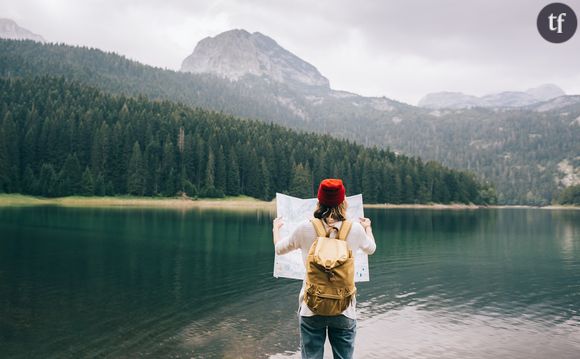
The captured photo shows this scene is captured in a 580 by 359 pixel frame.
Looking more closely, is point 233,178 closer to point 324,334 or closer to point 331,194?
point 324,334

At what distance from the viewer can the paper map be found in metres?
7.44

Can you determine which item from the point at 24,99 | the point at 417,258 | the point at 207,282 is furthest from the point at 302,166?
the point at 207,282

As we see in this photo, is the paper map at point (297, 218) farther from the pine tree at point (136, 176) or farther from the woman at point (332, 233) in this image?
the pine tree at point (136, 176)

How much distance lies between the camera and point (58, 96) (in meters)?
149

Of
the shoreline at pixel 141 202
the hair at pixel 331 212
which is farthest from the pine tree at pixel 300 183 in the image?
the hair at pixel 331 212

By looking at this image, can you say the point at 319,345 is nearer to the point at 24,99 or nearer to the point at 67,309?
the point at 67,309

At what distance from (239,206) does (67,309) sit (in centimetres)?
11103

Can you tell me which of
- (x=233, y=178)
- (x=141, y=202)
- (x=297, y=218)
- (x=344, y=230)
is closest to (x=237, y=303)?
(x=297, y=218)

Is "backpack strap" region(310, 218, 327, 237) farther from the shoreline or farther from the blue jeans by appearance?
the shoreline

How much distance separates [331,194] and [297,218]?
1.44m

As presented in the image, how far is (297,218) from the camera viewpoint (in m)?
7.61

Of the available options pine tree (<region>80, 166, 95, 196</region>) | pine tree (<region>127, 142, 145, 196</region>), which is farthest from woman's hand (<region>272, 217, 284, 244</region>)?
pine tree (<region>127, 142, 145, 196</region>)

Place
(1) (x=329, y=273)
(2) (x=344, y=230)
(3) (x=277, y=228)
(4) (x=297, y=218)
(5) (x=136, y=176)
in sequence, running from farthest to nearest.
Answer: (5) (x=136, y=176) → (4) (x=297, y=218) → (3) (x=277, y=228) → (2) (x=344, y=230) → (1) (x=329, y=273)

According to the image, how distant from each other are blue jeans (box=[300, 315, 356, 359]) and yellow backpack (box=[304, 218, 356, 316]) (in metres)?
0.27
